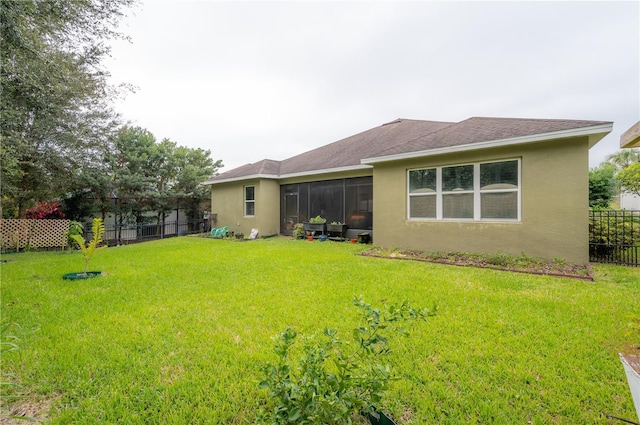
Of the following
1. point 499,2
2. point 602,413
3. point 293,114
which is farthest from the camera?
point 293,114

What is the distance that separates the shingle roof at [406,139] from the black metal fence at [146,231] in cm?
383

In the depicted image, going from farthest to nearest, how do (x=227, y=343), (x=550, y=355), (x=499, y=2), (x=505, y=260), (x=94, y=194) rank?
1. (x=94, y=194)
2. (x=499, y=2)
3. (x=505, y=260)
4. (x=227, y=343)
5. (x=550, y=355)

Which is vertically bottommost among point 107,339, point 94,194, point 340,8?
point 107,339

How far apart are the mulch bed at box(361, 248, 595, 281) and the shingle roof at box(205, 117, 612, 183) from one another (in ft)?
9.77

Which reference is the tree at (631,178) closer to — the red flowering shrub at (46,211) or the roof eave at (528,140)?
the roof eave at (528,140)

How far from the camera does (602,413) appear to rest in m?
1.94

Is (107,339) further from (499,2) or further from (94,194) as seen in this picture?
(94,194)

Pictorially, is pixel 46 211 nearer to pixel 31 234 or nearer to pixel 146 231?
pixel 31 234

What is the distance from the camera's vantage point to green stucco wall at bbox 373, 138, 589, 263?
19.9ft

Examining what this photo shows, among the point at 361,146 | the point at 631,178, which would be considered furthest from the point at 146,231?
the point at 631,178

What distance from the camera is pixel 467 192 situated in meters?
7.44

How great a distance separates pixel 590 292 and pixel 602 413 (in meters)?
3.50

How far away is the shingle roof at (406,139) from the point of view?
22.0 ft

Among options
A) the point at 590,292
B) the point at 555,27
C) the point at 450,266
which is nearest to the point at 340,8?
the point at 555,27
